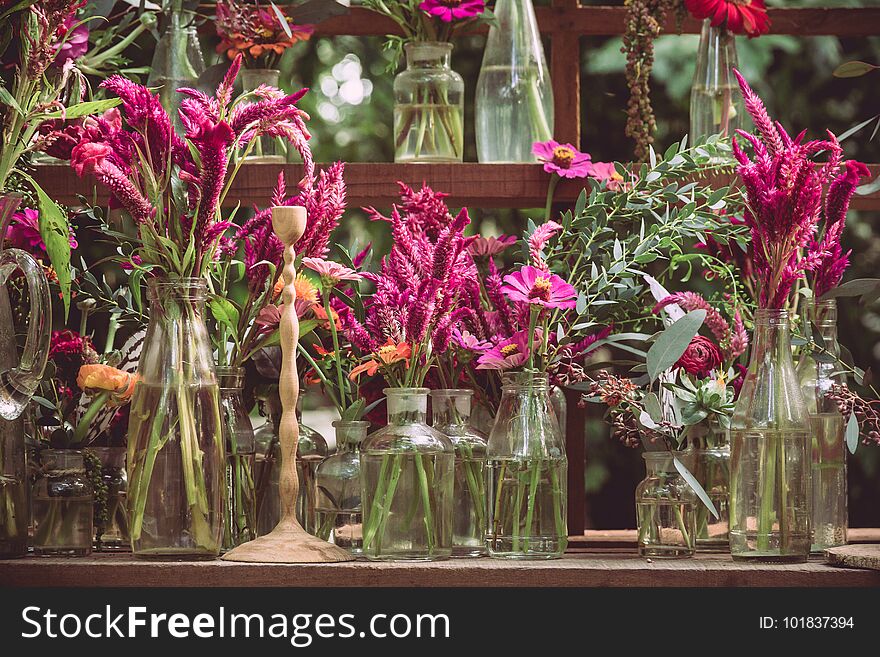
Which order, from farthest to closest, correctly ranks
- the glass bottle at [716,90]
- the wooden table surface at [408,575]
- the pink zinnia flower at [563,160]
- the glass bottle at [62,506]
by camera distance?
the glass bottle at [716,90] < the pink zinnia flower at [563,160] < the glass bottle at [62,506] < the wooden table surface at [408,575]

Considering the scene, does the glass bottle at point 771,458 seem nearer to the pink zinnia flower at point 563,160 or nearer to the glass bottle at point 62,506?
the pink zinnia flower at point 563,160

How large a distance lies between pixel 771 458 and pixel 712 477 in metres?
0.10

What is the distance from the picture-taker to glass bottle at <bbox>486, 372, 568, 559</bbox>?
1077 millimetres

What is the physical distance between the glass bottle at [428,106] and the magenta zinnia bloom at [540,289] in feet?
0.89

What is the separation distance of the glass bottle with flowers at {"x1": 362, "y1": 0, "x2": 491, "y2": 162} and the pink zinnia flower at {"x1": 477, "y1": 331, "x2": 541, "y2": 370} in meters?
0.27

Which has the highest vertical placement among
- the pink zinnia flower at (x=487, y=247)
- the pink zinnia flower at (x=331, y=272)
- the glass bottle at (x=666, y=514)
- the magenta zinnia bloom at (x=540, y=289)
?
the pink zinnia flower at (x=487, y=247)

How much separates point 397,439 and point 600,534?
1.15ft

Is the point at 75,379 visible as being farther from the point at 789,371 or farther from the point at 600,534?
the point at 789,371

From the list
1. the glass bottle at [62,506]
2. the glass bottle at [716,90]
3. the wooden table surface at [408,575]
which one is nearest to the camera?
the wooden table surface at [408,575]

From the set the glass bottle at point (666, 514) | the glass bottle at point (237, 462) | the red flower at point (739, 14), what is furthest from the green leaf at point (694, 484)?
the red flower at point (739, 14)

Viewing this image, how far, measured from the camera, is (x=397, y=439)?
1.07 m

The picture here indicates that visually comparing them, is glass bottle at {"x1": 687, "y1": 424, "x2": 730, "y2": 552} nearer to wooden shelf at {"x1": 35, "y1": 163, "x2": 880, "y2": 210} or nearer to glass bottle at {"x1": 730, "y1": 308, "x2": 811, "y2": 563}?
glass bottle at {"x1": 730, "y1": 308, "x2": 811, "y2": 563}

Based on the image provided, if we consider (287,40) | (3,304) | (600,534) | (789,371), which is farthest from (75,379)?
(789,371)

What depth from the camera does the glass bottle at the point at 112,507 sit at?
1.15m
